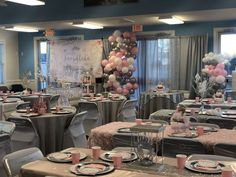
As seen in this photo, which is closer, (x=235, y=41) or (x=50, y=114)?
(x=50, y=114)

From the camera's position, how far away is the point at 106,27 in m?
10.4

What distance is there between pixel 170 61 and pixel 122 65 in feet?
4.87

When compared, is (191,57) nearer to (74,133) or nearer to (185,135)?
(74,133)

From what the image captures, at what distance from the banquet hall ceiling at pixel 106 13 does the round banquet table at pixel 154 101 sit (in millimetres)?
1880

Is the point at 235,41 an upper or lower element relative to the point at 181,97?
upper

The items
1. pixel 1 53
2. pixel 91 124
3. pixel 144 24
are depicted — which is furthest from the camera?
pixel 1 53

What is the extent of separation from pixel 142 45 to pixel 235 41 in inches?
102

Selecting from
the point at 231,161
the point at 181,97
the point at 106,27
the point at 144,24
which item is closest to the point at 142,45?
the point at 144,24

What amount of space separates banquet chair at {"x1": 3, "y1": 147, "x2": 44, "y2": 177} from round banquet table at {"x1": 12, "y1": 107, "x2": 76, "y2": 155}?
2.01m

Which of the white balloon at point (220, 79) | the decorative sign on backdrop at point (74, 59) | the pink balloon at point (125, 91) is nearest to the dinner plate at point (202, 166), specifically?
the white balloon at point (220, 79)

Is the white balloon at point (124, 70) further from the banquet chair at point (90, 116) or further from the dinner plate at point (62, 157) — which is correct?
the dinner plate at point (62, 157)

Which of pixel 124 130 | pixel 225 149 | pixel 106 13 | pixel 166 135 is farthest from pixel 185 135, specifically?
pixel 106 13

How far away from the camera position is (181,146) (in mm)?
3244

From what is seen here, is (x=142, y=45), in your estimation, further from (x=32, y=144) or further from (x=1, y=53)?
(x=32, y=144)
